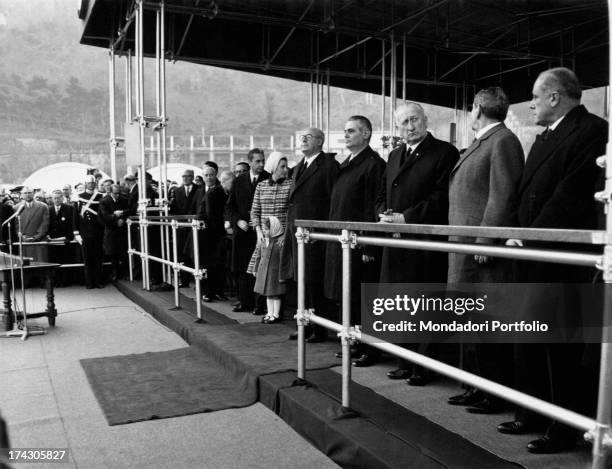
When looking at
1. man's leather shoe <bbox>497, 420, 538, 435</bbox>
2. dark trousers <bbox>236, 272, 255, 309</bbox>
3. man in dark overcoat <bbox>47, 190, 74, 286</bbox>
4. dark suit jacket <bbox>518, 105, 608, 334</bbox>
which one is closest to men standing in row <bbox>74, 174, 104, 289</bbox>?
man in dark overcoat <bbox>47, 190, 74, 286</bbox>

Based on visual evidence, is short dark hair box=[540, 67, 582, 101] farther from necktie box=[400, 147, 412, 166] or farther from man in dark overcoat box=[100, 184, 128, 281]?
man in dark overcoat box=[100, 184, 128, 281]

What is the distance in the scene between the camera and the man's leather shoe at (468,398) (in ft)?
10.3

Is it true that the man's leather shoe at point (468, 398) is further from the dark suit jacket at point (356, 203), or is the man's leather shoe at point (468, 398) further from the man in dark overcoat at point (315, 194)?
the man in dark overcoat at point (315, 194)

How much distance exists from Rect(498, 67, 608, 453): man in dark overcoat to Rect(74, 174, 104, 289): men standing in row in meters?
7.65

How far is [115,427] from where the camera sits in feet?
11.0

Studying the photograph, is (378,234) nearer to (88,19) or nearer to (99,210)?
(99,210)

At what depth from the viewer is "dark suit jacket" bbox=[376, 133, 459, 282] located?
353cm

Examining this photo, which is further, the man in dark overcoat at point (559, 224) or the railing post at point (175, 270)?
A: the railing post at point (175, 270)

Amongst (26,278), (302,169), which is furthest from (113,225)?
(302,169)

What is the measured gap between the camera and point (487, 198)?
10.5 feet

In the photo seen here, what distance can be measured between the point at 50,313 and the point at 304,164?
3.11 metres

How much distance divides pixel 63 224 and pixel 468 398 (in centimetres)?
860

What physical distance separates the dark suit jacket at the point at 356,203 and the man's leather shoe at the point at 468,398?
1097 millimetres

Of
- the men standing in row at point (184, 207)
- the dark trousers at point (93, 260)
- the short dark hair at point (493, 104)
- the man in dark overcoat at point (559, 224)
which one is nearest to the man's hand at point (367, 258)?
the short dark hair at point (493, 104)
